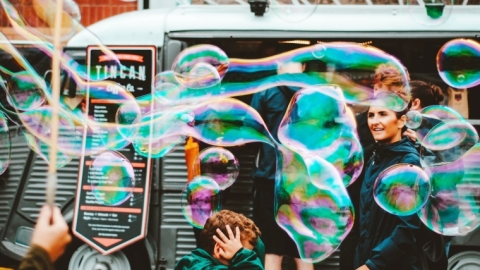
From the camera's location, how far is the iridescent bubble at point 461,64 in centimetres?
504

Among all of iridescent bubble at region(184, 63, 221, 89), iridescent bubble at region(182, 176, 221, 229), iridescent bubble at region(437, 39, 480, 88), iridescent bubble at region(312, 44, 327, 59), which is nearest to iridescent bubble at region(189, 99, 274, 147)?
iridescent bubble at region(184, 63, 221, 89)

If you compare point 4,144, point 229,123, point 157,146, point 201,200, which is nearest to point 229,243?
point 201,200

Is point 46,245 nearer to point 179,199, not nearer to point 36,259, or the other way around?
point 36,259

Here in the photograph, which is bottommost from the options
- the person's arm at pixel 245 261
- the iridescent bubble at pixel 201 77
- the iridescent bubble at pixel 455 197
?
the person's arm at pixel 245 261

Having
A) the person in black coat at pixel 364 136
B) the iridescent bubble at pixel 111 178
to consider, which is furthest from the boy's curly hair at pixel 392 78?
the iridescent bubble at pixel 111 178

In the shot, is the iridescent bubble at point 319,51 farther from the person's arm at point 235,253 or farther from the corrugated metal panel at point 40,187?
the corrugated metal panel at point 40,187

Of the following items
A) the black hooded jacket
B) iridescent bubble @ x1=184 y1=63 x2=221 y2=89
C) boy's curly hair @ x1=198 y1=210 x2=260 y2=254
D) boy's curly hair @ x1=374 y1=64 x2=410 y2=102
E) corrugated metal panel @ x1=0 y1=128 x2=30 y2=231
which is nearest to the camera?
boy's curly hair @ x1=198 y1=210 x2=260 y2=254

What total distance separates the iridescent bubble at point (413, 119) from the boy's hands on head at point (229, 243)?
54.8 inches

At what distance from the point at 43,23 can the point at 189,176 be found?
1393 millimetres

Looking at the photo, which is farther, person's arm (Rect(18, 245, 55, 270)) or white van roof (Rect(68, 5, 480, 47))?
white van roof (Rect(68, 5, 480, 47))

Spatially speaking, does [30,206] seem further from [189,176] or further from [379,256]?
[379,256]

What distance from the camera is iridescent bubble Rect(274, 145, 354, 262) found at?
505 cm

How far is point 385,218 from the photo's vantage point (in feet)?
16.3

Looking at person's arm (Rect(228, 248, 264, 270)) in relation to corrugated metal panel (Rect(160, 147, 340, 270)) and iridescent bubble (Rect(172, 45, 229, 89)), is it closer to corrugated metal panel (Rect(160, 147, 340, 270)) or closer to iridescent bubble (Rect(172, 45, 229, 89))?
corrugated metal panel (Rect(160, 147, 340, 270))
